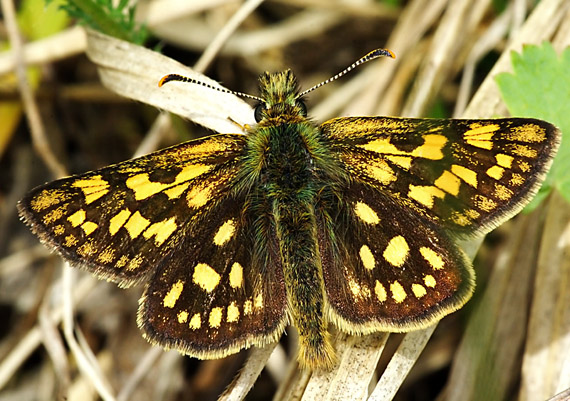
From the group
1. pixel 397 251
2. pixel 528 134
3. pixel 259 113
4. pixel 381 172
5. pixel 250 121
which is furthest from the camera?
pixel 250 121

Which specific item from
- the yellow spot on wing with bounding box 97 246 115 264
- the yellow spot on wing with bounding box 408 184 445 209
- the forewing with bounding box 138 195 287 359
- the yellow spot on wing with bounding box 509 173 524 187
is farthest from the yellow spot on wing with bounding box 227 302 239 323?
the yellow spot on wing with bounding box 509 173 524 187

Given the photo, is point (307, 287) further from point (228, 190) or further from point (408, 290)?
point (228, 190)

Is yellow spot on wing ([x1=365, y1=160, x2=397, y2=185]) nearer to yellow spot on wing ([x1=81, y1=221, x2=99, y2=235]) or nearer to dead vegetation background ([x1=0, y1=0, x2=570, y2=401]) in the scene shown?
dead vegetation background ([x1=0, y1=0, x2=570, y2=401])

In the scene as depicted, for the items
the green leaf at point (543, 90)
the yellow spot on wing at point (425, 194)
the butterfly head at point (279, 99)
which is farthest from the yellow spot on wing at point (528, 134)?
the butterfly head at point (279, 99)

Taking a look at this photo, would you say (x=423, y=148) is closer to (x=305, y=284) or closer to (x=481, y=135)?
(x=481, y=135)

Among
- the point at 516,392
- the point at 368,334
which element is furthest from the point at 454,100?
the point at 368,334

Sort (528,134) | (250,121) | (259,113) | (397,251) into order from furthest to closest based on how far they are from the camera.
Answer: (250,121) → (259,113) → (397,251) → (528,134)

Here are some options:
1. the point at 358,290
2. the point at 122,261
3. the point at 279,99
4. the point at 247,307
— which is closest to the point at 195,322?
the point at 247,307
